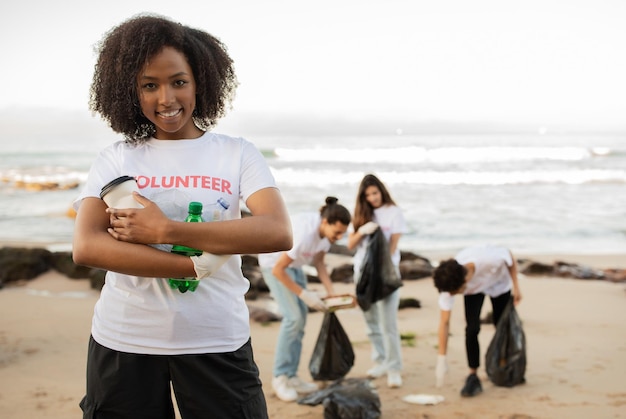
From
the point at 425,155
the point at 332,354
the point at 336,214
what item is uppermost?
the point at 336,214

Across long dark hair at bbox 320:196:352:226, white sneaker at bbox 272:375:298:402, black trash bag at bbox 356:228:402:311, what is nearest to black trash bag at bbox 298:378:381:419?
white sneaker at bbox 272:375:298:402

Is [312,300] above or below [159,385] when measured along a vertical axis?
below

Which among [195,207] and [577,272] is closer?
[195,207]

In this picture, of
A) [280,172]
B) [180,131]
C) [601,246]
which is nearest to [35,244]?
[601,246]

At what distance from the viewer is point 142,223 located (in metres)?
1.67

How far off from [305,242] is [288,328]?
66 centimetres

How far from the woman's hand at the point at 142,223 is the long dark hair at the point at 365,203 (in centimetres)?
409

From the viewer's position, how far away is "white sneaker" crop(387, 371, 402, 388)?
5164mm

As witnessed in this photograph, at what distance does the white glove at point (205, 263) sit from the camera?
1.67 meters

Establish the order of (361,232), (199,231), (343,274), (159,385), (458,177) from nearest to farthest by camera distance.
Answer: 1. (199,231)
2. (159,385)
3. (361,232)
4. (343,274)
5. (458,177)

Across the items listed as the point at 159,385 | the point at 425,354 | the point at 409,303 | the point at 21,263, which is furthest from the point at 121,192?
the point at 21,263

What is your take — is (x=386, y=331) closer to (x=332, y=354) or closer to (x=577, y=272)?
(x=332, y=354)

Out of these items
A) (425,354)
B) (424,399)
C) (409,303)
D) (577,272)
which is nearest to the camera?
(424,399)

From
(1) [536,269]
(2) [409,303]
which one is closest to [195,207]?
(2) [409,303]
